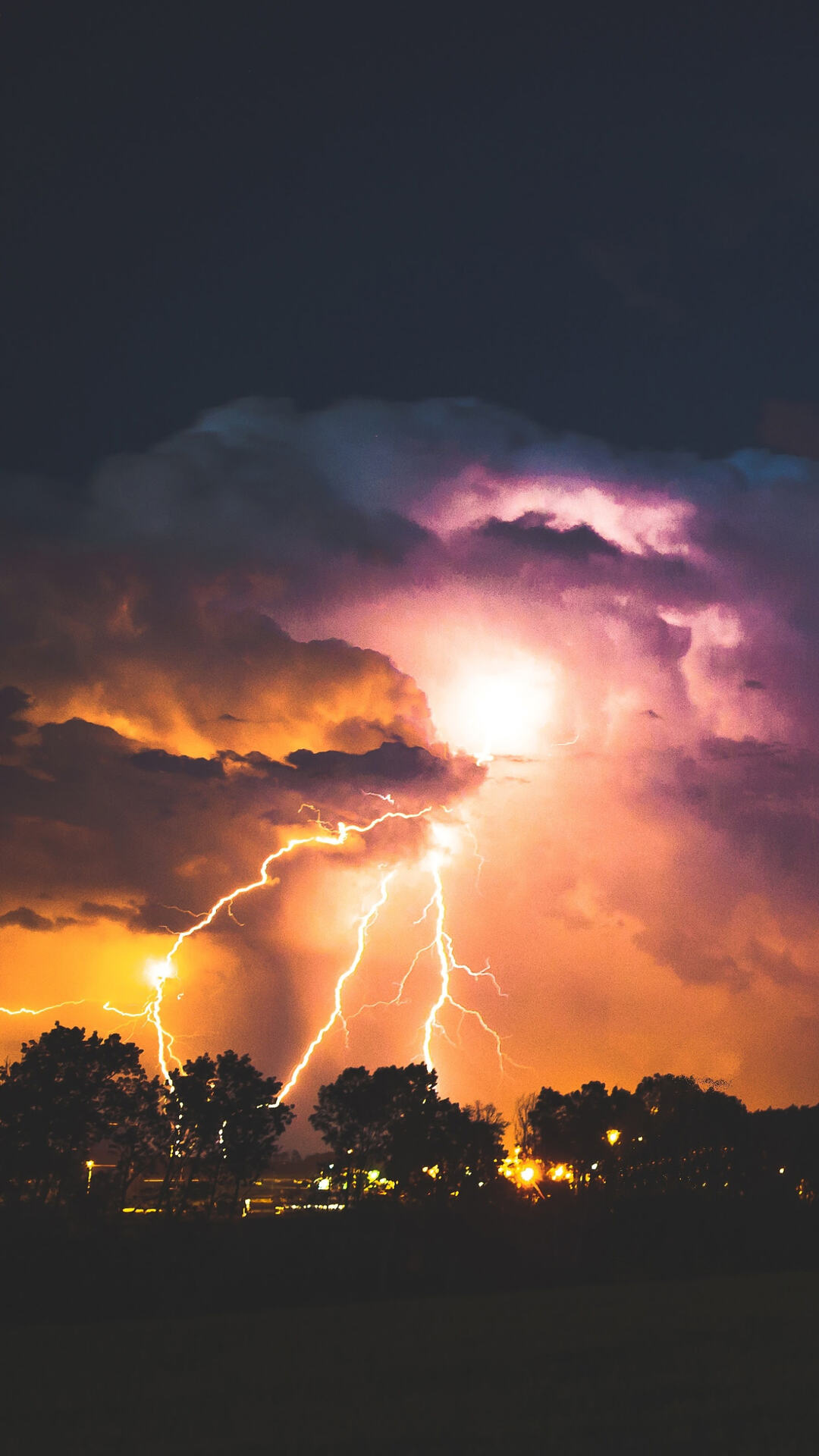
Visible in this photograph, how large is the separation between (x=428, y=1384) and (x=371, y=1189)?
51384 millimetres

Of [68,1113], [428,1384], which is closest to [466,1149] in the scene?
[68,1113]

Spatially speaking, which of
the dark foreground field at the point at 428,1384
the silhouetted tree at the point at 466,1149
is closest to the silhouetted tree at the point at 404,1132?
the silhouetted tree at the point at 466,1149

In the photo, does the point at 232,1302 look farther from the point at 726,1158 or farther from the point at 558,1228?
the point at 726,1158

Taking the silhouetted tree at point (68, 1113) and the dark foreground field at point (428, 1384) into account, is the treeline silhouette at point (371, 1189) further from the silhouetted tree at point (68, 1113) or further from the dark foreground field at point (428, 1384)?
the dark foreground field at point (428, 1384)

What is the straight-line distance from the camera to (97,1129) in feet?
182

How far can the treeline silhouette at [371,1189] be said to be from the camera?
34656 millimetres

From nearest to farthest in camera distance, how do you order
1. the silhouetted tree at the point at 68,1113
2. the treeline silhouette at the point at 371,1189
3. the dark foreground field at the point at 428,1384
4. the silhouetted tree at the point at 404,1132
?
1. the dark foreground field at the point at 428,1384
2. the treeline silhouette at the point at 371,1189
3. the silhouetted tree at the point at 68,1113
4. the silhouetted tree at the point at 404,1132

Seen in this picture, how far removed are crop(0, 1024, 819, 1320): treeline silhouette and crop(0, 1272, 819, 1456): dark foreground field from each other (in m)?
7.89

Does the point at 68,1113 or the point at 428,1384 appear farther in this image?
the point at 68,1113

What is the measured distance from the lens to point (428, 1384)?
52.2ft

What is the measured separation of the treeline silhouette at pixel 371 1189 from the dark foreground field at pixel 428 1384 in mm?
7886

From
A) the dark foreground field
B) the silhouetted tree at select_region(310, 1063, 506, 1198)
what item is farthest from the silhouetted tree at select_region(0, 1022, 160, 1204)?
the dark foreground field

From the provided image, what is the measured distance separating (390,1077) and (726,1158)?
2146 centimetres

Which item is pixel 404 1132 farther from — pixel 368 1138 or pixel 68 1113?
pixel 68 1113
